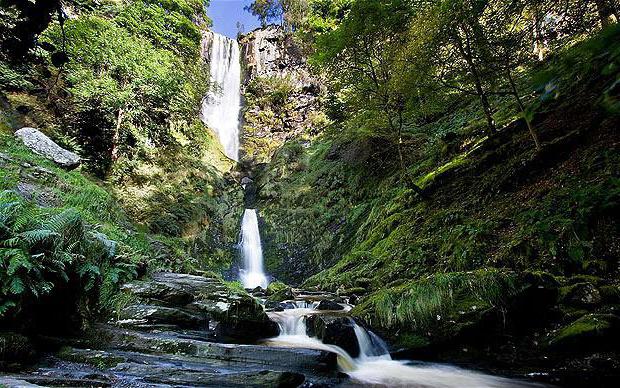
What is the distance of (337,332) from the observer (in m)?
5.71

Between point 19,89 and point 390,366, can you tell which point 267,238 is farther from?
point 390,366

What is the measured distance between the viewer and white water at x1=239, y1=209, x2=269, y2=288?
16.8m

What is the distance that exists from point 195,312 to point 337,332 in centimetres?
225

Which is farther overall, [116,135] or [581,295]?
[116,135]

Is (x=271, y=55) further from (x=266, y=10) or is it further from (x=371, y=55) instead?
(x=371, y=55)

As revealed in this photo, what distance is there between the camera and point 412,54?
30.1 ft

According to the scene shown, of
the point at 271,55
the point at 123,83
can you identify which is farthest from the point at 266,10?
the point at 123,83

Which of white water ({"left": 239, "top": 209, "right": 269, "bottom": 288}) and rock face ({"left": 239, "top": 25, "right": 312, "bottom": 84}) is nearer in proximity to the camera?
white water ({"left": 239, "top": 209, "right": 269, "bottom": 288})

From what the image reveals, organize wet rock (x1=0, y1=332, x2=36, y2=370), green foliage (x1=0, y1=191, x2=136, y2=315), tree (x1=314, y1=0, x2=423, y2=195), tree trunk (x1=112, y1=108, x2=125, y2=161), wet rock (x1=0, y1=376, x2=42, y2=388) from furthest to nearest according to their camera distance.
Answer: tree trunk (x1=112, y1=108, x2=125, y2=161), tree (x1=314, y1=0, x2=423, y2=195), green foliage (x1=0, y1=191, x2=136, y2=315), wet rock (x1=0, y1=332, x2=36, y2=370), wet rock (x1=0, y1=376, x2=42, y2=388)

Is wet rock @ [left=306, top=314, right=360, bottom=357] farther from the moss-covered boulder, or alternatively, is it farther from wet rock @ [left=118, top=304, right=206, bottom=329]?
wet rock @ [left=118, top=304, right=206, bottom=329]

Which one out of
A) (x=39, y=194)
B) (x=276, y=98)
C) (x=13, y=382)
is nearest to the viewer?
(x=13, y=382)

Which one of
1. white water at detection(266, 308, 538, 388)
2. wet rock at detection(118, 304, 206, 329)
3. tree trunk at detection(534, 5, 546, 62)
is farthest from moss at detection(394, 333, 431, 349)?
tree trunk at detection(534, 5, 546, 62)

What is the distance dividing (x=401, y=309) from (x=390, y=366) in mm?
946

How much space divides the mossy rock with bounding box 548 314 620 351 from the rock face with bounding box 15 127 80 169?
11.0m
